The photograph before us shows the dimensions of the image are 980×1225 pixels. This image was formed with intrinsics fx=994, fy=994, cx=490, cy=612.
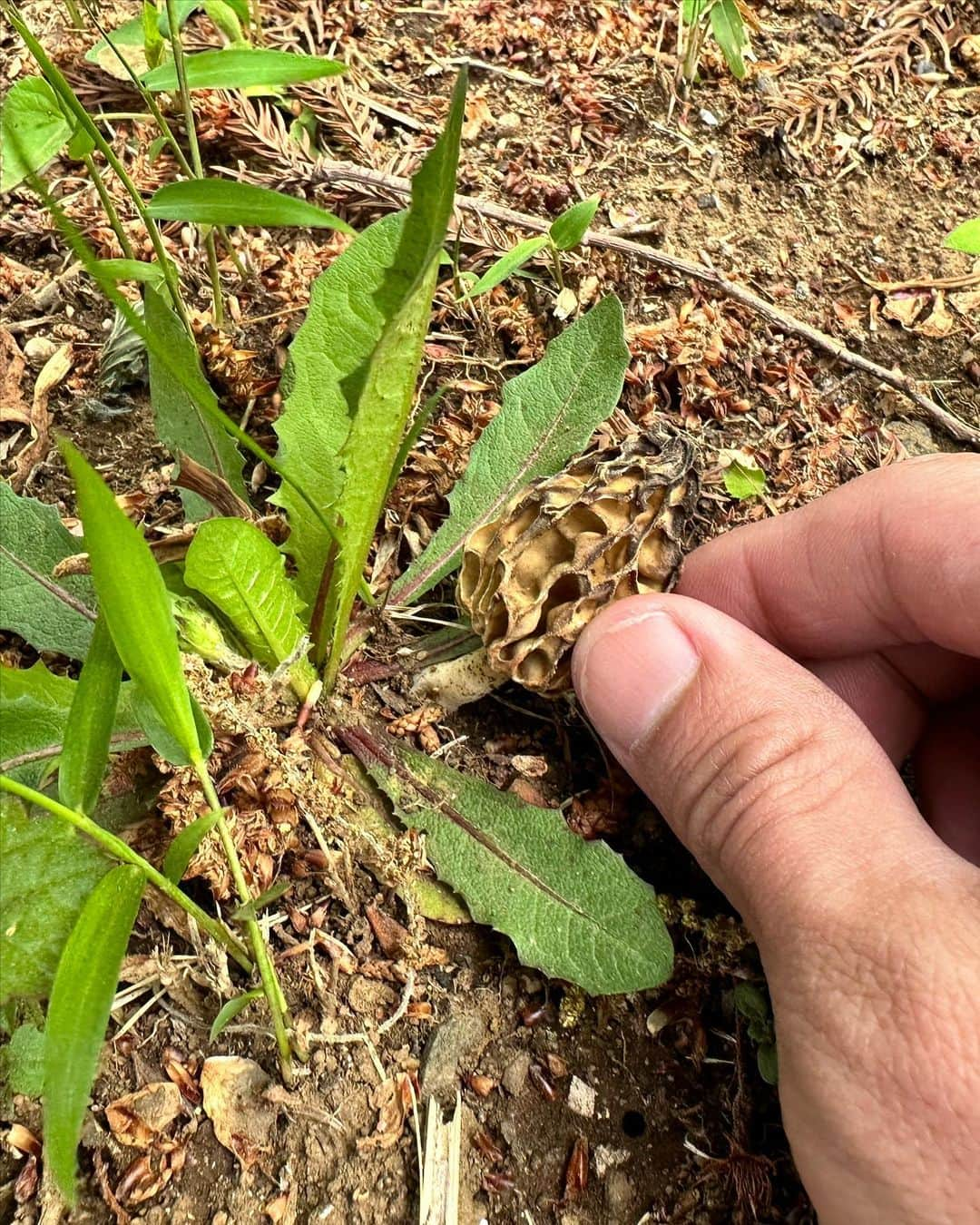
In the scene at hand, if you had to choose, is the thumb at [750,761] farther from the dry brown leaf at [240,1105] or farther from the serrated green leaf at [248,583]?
the dry brown leaf at [240,1105]

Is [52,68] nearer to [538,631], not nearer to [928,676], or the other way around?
[538,631]

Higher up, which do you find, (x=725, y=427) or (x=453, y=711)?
(x=725, y=427)

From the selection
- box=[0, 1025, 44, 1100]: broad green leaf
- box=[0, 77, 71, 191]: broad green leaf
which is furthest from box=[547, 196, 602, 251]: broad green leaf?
box=[0, 1025, 44, 1100]: broad green leaf

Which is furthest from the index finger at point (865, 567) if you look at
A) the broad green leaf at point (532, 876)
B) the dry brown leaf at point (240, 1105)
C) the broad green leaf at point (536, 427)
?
the dry brown leaf at point (240, 1105)

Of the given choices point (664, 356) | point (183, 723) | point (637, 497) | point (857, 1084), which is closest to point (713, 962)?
point (857, 1084)

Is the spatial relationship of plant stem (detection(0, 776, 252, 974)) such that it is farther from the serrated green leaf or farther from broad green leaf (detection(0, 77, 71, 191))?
broad green leaf (detection(0, 77, 71, 191))

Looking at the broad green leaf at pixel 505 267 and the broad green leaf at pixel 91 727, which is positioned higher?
the broad green leaf at pixel 505 267
